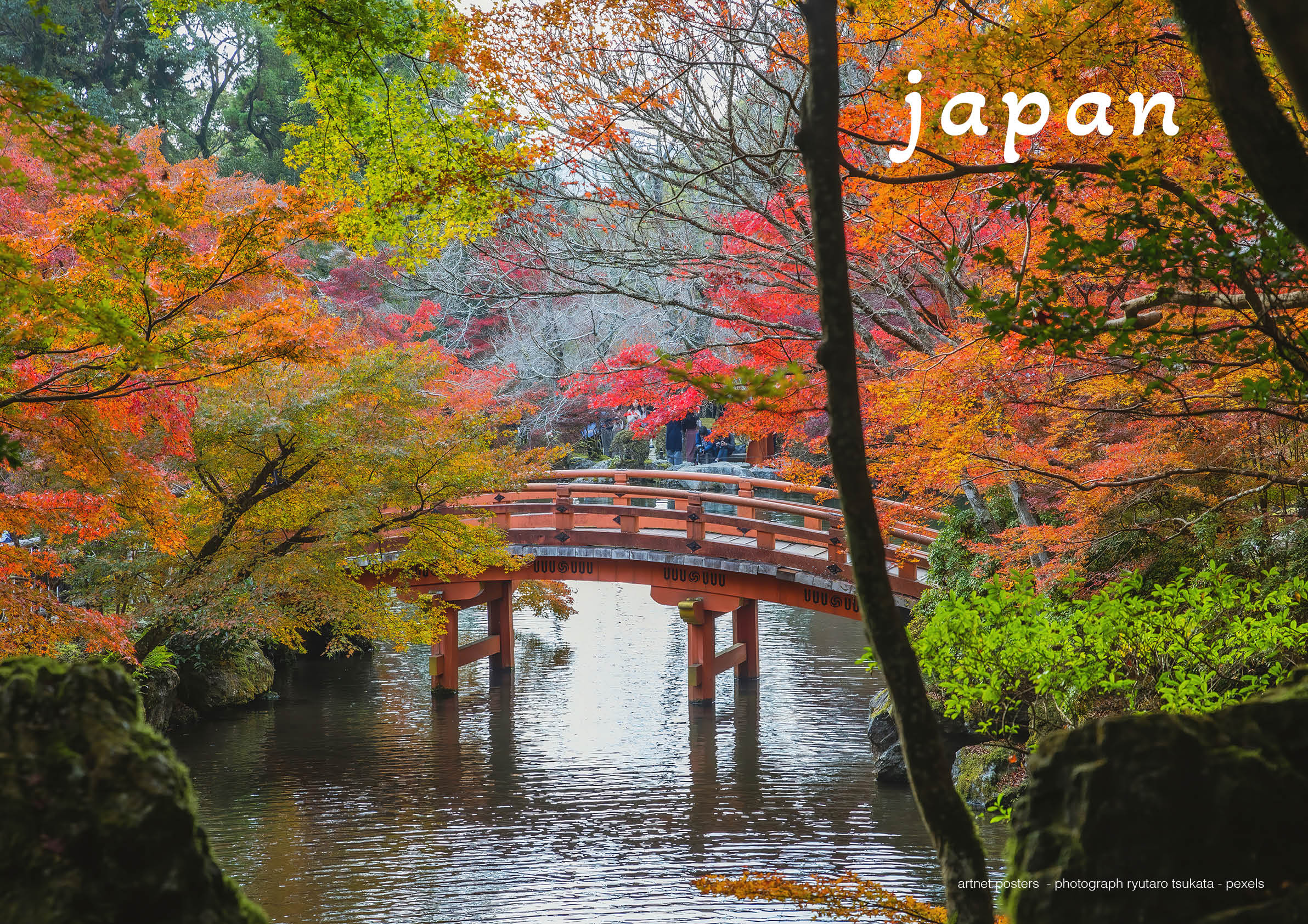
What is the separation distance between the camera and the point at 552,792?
11.3 m

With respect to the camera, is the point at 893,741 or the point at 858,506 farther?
the point at 893,741

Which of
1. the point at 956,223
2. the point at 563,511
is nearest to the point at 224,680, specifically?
the point at 563,511

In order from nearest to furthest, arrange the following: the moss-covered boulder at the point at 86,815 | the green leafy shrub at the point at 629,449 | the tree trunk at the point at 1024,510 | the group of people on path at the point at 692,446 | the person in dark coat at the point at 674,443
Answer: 1. the moss-covered boulder at the point at 86,815
2. the tree trunk at the point at 1024,510
3. the group of people on path at the point at 692,446
4. the person in dark coat at the point at 674,443
5. the green leafy shrub at the point at 629,449

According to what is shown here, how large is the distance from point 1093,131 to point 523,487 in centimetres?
959

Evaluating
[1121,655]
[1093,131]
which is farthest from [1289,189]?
[1093,131]

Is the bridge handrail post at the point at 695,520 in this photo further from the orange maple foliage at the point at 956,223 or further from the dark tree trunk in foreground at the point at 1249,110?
the dark tree trunk in foreground at the point at 1249,110

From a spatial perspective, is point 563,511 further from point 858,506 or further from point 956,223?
point 858,506

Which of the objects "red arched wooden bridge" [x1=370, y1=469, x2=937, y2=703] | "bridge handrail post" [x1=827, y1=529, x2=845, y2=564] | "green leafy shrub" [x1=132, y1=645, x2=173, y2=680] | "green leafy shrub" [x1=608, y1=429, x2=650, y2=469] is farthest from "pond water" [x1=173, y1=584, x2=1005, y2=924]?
"green leafy shrub" [x1=608, y1=429, x2=650, y2=469]

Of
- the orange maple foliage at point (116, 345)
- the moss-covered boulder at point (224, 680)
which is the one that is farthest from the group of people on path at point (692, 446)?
→ the orange maple foliage at point (116, 345)

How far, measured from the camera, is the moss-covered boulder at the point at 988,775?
9.55 meters

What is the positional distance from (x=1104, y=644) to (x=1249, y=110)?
10.3 ft

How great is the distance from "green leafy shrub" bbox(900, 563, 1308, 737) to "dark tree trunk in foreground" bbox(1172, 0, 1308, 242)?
2939 millimetres

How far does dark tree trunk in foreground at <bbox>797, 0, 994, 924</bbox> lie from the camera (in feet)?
9.21

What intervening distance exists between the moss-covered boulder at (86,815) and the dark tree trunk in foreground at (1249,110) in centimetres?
319
